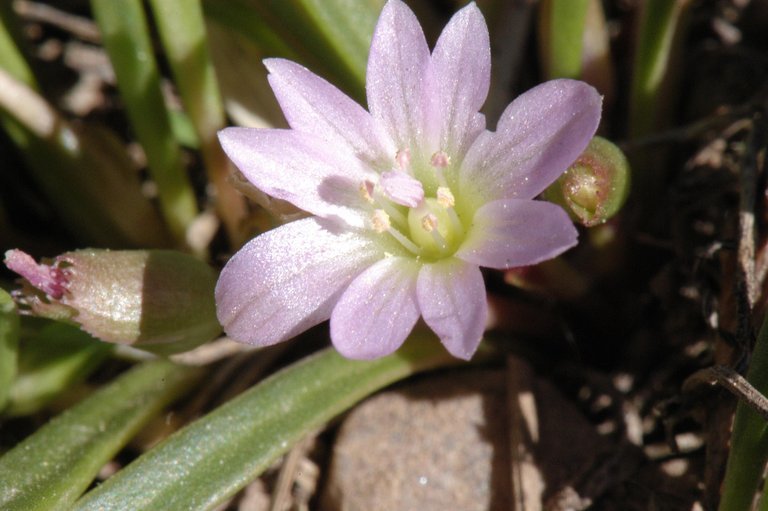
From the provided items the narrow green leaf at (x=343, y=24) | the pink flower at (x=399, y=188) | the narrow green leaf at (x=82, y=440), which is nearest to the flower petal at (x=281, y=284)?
the pink flower at (x=399, y=188)

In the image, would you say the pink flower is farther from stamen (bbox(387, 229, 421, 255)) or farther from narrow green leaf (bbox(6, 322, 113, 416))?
narrow green leaf (bbox(6, 322, 113, 416))

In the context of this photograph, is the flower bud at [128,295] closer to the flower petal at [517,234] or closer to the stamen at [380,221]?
the stamen at [380,221]

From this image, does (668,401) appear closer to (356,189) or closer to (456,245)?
(456,245)

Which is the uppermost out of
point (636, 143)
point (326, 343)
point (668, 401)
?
point (636, 143)

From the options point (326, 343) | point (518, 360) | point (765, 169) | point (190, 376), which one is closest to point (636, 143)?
point (765, 169)

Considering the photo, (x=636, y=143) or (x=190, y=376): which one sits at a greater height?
(x=636, y=143)
